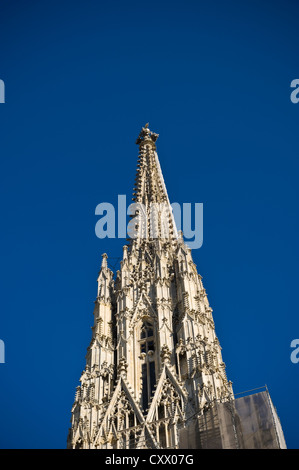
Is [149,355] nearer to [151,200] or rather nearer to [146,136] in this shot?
[151,200]

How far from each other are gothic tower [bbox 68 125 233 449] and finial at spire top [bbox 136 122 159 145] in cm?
1918

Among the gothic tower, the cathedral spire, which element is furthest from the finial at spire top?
the gothic tower

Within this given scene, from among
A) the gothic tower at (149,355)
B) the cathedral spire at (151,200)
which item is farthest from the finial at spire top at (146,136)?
the gothic tower at (149,355)

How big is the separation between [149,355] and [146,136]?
34461 mm

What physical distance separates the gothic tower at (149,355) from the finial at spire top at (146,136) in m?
19.2

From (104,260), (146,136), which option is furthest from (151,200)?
(146,136)

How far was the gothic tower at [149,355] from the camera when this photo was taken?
3297 centimetres

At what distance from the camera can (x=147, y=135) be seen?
225ft
